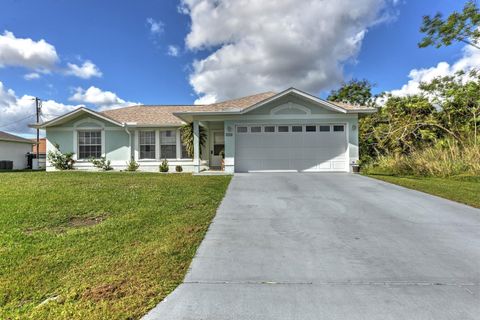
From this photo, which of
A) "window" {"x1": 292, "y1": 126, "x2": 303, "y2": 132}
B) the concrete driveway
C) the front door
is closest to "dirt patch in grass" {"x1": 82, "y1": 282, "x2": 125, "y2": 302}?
the concrete driveway

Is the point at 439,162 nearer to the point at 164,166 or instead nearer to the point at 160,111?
the point at 164,166

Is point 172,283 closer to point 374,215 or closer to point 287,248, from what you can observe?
point 287,248

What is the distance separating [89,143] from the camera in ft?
55.2

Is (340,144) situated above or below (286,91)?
below

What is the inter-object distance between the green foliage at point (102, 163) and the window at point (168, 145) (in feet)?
10.9

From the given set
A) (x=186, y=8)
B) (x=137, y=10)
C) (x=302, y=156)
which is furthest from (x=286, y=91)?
(x=137, y=10)

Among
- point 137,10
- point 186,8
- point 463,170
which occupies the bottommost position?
point 463,170

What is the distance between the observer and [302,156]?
44.0ft

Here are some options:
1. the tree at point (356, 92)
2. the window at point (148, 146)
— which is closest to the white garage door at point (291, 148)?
the window at point (148, 146)

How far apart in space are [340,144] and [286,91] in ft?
12.4

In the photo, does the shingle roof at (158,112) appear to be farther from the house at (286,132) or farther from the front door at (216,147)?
the front door at (216,147)

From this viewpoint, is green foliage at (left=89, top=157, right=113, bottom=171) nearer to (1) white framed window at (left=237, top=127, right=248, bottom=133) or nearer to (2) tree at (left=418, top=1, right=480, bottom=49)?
(1) white framed window at (left=237, top=127, right=248, bottom=133)

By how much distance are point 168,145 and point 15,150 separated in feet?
70.3

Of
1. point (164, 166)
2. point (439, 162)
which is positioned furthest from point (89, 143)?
point (439, 162)
